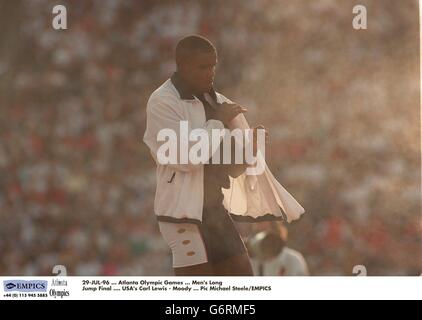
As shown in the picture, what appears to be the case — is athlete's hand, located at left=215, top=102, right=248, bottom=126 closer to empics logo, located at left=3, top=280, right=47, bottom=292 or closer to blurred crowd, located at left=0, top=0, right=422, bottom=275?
blurred crowd, located at left=0, top=0, right=422, bottom=275

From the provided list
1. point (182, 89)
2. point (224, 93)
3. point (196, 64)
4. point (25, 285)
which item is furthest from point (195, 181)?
point (224, 93)

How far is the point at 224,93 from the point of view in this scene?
6.03 m

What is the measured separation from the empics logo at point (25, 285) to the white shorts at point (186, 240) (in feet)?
2.61

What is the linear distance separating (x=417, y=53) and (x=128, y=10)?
2197 millimetres

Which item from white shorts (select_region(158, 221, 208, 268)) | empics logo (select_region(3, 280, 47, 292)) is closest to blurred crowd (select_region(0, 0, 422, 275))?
empics logo (select_region(3, 280, 47, 292))

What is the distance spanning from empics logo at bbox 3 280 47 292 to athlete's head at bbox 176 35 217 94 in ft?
4.02

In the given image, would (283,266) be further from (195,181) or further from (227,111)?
(227,111)

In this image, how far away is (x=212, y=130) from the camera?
449cm

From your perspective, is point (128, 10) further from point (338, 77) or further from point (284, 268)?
point (284, 268)

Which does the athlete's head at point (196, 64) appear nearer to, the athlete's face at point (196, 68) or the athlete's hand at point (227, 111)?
the athlete's face at point (196, 68)

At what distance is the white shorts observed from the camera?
4508 millimetres

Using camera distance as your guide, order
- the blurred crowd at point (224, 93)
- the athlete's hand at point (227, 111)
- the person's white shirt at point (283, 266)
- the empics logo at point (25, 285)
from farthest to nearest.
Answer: the blurred crowd at point (224, 93), the person's white shirt at point (283, 266), the empics logo at point (25, 285), the athlete's hand at point (227, 111)

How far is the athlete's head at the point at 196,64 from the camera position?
4.59 m

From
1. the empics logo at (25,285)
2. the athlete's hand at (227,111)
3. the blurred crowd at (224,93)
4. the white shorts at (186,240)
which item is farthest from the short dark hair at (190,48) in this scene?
the empics logo at (25,285)
